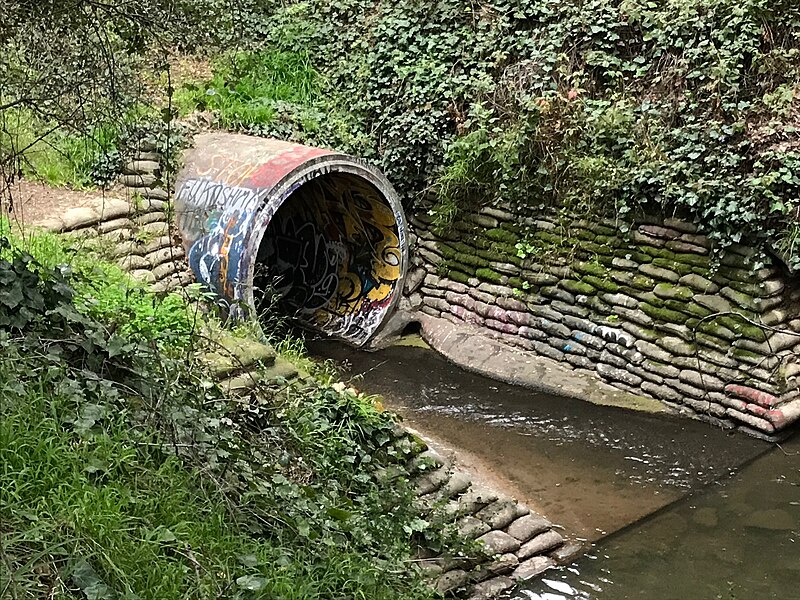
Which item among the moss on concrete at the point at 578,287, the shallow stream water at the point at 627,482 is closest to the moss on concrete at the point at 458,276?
the shallow stream water at the point at 627,482

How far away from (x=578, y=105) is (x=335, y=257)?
3.50 metres

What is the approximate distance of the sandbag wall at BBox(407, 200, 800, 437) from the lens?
6.39 meters

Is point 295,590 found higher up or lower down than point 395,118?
lower down

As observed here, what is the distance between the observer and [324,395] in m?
4.91

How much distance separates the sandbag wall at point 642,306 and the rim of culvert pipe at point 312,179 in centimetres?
60

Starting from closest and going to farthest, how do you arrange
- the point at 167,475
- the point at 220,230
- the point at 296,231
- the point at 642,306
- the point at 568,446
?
the point at 167,475, the point at 568,446, the point at 642,306, the point at 220,230, the point at 296,231

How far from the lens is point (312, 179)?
790 cm

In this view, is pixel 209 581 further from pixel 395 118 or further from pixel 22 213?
pixel 395 118

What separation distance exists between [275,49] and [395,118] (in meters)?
2.79

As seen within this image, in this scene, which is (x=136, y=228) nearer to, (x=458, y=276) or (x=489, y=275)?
(x=458, y=276)

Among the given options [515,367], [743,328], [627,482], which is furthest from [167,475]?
[743,328]

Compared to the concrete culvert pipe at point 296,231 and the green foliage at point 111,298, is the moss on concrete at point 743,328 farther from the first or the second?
the green foliage at point 111,298

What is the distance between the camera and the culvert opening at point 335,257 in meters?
8.71

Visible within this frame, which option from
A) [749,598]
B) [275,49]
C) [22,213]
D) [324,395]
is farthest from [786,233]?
[275,49]
